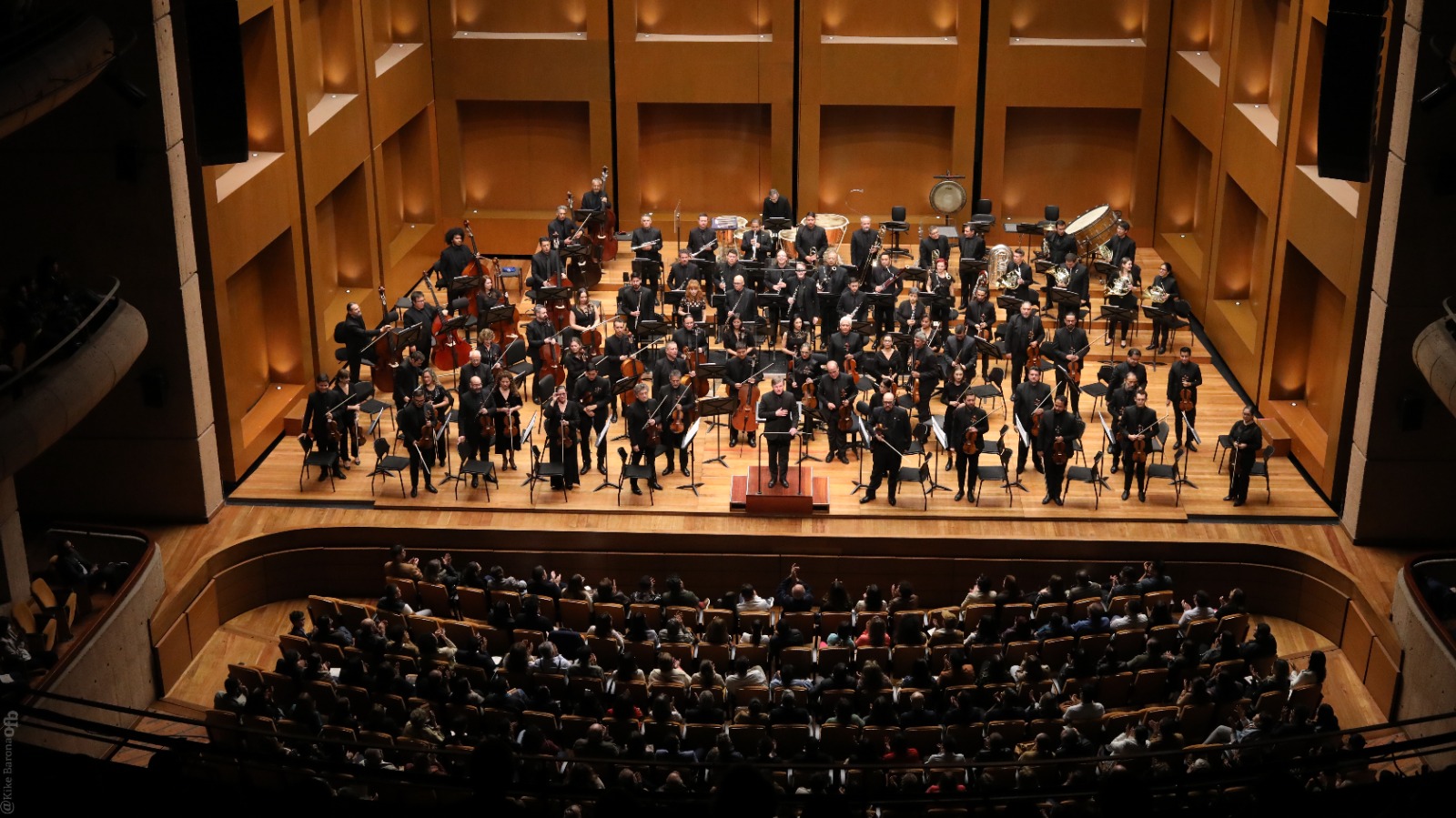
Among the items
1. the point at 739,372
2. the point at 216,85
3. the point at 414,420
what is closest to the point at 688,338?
the point at 739,372

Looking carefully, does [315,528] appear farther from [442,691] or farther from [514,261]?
[514,261]

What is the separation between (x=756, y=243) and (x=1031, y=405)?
198 inches

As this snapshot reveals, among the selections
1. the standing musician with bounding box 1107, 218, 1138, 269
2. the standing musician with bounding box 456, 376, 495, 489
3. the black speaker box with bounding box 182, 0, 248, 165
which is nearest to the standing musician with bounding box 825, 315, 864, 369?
the standing musician with bounding box 456, 376, 495, 489

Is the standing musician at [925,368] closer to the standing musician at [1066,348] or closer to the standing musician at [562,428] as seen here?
the standing musician at [1066,348]

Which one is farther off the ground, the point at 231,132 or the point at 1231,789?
the point at 231,132

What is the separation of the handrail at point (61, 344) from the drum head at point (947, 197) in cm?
1130

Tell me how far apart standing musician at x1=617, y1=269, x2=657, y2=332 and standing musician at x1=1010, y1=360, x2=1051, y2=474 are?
456 cm

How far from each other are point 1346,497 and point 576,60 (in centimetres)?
1260

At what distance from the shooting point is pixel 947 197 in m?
21.5

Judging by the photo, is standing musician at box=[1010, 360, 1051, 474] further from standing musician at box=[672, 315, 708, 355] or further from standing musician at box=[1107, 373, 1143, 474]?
standing musician at box=[672, 315, 708, 355]

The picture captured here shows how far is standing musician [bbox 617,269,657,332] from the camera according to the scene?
1841cm

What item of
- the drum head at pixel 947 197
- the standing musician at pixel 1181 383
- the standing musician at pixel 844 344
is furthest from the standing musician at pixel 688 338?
the drum head at pixel 947 197

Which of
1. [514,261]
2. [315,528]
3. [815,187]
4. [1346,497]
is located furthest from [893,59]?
[315,528]

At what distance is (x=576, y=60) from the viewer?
22844mm
